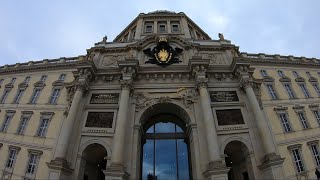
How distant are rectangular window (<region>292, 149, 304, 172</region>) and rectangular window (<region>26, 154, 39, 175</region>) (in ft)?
97.8

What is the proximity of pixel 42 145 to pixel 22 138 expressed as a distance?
3594 millimetres

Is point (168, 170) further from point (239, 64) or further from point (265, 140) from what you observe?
point (239, 64)

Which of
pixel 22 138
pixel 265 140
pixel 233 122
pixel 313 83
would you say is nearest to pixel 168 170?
pixel 233 122

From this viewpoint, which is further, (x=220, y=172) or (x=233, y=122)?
(x=233, y=122)

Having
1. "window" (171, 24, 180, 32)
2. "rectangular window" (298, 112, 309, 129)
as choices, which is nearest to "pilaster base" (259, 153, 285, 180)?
"rectangular window" (298, 112, 309, 129)

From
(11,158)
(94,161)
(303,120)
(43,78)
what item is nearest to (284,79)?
(303,120)

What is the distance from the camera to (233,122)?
23578mm

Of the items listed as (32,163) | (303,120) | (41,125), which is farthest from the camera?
(303,120)

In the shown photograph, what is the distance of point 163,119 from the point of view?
26.8 meters

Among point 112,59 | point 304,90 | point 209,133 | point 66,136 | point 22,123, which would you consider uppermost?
point 112,59

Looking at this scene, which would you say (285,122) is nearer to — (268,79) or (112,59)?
(268,79)

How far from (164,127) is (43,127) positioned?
1551 centimetres

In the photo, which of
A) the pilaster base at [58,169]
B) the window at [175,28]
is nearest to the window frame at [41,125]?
the pilaster base at [58,169]

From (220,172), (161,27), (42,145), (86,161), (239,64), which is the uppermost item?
(161,27)
